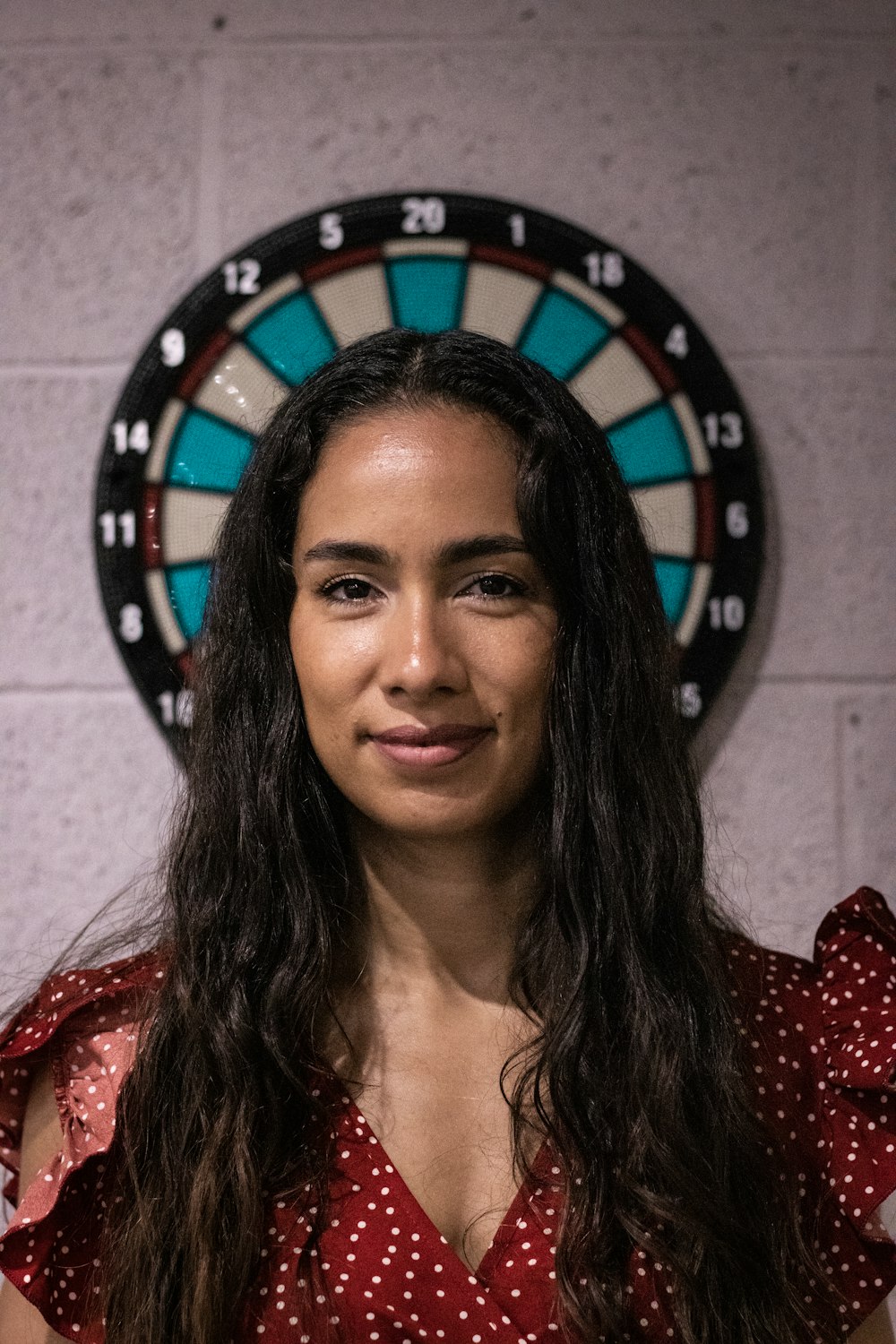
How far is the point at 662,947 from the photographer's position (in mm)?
1106

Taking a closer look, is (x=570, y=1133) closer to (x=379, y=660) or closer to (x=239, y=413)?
(x=379, y=660)

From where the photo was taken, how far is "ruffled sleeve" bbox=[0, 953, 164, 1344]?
3.46ft

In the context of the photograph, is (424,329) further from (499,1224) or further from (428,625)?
(499,1224)

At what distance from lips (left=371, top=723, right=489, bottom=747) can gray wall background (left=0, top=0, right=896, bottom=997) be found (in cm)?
71

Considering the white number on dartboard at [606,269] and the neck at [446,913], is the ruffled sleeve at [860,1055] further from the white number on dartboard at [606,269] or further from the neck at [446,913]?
the white number on dartboard at [606,269]

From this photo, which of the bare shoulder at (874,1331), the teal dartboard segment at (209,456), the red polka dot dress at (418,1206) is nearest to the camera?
the red polka dot dress at (418,1206)

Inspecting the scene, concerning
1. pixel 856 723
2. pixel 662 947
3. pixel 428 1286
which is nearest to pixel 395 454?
pixel 662 947

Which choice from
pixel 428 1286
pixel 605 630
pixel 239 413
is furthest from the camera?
pixel 239 413

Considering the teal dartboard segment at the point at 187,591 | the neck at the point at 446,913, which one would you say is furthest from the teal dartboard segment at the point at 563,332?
the neck at the point at 446,913

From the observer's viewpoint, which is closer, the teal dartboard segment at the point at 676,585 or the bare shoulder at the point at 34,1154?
the bare shoulder at the point at 34,1154

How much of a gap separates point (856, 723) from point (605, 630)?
2.23ft

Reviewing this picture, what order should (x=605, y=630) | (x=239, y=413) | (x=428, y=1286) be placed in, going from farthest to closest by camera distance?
(x=239, y=413), (x=605, y=630), (x=428, y=1286)

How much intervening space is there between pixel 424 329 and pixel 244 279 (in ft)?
0.73

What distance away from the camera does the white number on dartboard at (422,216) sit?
5.34 ft
